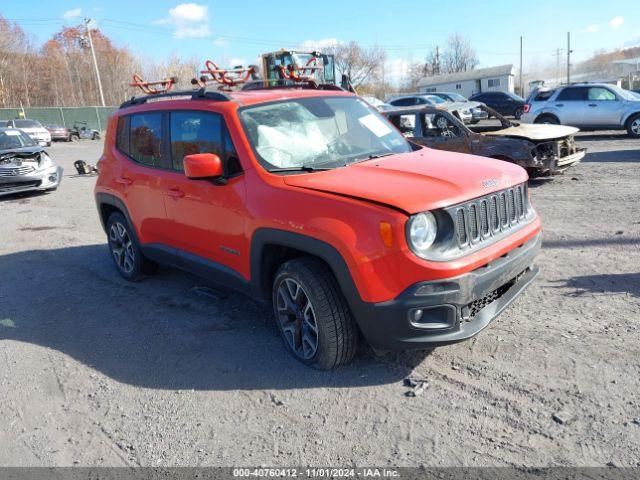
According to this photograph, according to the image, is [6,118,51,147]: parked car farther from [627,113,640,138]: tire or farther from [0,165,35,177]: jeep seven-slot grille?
[627,113,640,138]: tire

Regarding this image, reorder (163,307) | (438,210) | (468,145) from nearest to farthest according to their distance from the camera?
(438,210)
(163,307)
(468,145)

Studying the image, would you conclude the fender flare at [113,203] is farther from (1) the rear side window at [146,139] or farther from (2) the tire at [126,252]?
(1) the rear side window at [146,139]

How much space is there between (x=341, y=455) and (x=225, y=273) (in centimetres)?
188

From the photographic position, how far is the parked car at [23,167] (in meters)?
11.6

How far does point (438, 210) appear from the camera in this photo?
120 inches

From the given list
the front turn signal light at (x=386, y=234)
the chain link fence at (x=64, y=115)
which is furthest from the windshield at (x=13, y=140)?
the chain link fence at (x=64, y=115)

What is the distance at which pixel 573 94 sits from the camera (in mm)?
16234

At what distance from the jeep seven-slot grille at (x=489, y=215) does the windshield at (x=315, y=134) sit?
105 centimetres

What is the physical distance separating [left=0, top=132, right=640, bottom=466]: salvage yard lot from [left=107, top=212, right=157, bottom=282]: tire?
235 mm

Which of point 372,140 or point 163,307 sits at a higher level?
point 372,140

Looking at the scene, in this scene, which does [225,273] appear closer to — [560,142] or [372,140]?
[372,140]

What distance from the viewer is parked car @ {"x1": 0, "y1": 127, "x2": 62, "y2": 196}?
38.0 ft

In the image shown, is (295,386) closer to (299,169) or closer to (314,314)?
(314,314)

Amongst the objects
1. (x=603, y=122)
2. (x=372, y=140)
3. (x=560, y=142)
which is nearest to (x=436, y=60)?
(x=603, y=122)
